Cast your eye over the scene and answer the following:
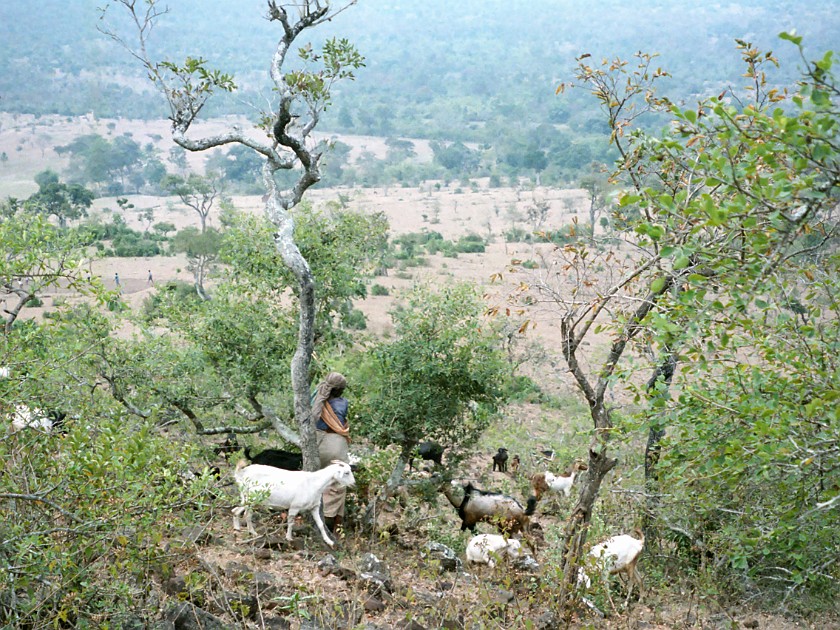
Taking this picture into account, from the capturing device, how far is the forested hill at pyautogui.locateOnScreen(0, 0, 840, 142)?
93312mm

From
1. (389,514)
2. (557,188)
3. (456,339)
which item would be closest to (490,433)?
(389,514)

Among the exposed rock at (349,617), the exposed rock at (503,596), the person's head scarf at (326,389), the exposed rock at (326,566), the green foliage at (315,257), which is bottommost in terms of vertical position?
the exposed rock at (326,566)

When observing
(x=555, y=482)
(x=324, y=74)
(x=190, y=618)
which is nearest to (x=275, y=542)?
(x=190, y=618)

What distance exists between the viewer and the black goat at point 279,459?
299 inches

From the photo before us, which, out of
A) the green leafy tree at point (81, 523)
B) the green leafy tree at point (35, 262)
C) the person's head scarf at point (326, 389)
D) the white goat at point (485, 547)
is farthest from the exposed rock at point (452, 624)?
the green leafy tree at point (35, 262)

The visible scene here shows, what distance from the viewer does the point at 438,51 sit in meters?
147

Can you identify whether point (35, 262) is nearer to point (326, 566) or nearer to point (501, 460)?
point (326, 566)

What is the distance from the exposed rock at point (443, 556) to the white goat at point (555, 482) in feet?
12.3

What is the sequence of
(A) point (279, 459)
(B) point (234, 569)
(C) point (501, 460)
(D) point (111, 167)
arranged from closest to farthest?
(B) point (234, 569) < (A) point (279, 459) < (C) point (501, 460) < (D) point (111, 167)

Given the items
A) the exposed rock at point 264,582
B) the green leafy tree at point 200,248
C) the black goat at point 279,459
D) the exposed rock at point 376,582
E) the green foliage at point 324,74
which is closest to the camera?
the exposed rock at point 264,582

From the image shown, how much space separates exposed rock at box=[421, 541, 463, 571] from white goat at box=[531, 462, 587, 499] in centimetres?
374

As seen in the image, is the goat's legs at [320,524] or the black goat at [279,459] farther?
the black goat at [279,459]

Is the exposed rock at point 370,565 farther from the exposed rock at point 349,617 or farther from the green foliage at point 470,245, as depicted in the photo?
the green foliage at point 470,245

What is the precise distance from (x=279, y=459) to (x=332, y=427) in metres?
0.70
